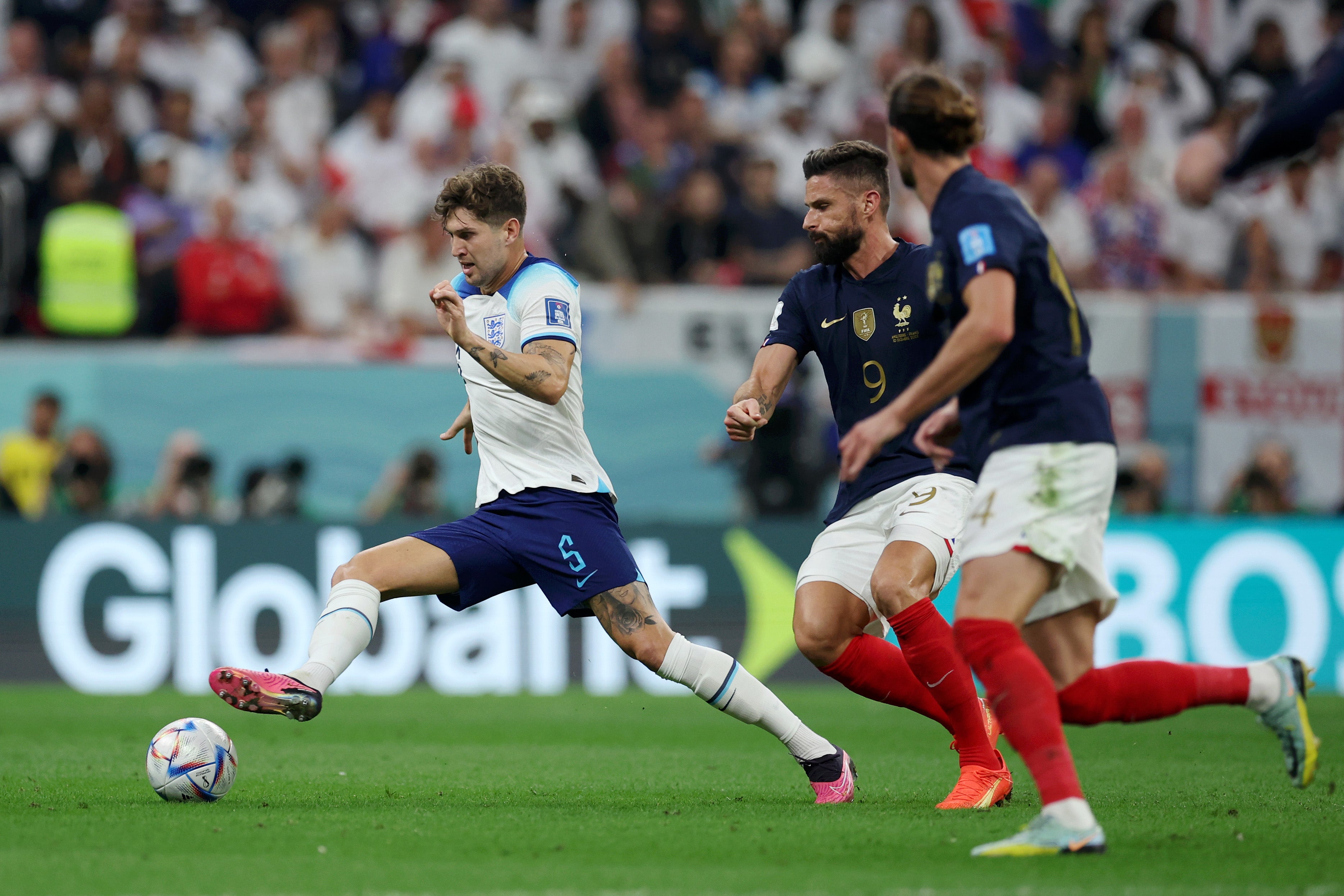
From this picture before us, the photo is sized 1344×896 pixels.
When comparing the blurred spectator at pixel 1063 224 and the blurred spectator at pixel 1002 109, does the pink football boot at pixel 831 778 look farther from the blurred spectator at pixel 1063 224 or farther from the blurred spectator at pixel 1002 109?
the blurred spectator at pixel 1002 109

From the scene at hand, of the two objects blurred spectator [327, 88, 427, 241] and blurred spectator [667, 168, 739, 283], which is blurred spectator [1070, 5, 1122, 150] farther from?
blurred spectator [327, 88, 427, 241]

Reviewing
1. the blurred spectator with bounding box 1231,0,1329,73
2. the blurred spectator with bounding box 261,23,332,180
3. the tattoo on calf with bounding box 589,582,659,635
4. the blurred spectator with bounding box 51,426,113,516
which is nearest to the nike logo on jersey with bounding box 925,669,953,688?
the tattoo on calf with bounding box 589,582,659,635

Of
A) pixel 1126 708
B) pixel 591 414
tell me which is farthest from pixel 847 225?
pixel 591 414

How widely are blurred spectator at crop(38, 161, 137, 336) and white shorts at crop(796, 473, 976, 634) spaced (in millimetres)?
8313

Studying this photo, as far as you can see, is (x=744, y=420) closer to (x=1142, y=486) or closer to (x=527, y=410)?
(x=527, y=410)

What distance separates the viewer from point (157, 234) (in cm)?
1356

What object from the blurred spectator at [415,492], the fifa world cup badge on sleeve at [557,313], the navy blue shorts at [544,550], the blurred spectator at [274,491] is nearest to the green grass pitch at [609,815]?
the navy blue shorts at [544,550]

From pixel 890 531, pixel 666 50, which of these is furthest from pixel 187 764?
pixel 666 50

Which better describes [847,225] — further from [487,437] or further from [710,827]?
[710,827]

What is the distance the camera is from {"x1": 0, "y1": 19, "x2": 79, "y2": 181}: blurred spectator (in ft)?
45.7

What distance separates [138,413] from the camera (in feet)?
41.3

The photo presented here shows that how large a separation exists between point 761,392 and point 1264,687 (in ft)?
6.97

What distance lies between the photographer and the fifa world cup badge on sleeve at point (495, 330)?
242 inches

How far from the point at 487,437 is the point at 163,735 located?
5.23ft
